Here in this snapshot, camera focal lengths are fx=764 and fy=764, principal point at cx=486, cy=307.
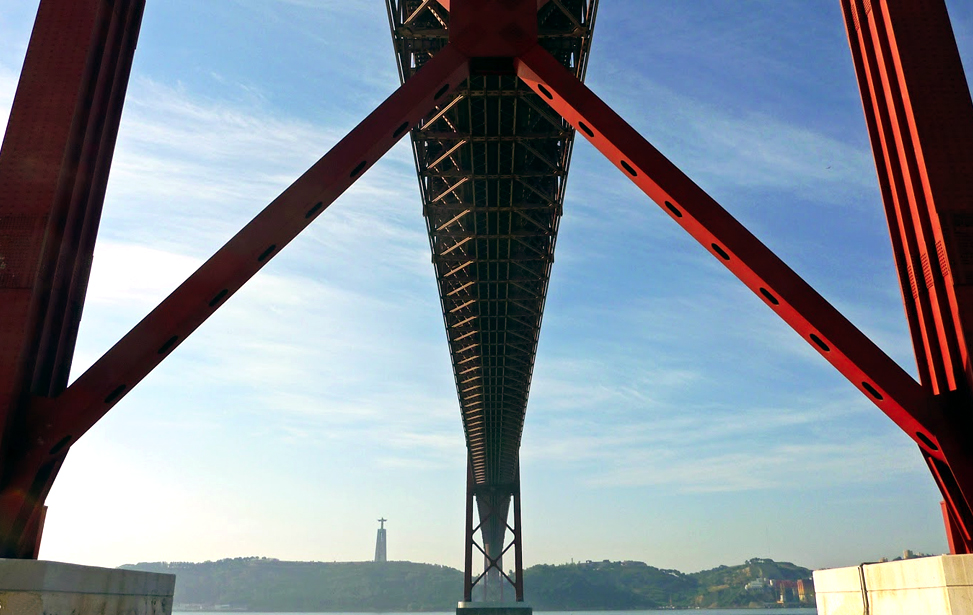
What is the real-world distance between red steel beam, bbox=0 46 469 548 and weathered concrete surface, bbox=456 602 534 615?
45447mm

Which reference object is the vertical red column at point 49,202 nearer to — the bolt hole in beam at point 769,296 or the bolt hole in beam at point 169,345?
the bolt hole in beam at point 169,345

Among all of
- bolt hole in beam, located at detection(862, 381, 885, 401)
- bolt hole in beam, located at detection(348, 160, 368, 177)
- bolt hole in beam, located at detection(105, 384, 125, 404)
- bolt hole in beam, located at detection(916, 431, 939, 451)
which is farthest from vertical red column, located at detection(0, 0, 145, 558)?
bolt hole in beam, located at detection(916, 431, 939, 451)

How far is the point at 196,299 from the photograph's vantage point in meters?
Answer: 8.34

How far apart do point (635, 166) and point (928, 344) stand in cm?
382

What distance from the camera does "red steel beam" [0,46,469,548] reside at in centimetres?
796

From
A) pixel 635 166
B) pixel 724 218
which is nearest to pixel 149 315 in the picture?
pixel 635 166

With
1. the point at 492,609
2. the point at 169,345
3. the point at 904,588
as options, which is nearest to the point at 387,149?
the point at 169,345

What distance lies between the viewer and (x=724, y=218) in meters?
8.59

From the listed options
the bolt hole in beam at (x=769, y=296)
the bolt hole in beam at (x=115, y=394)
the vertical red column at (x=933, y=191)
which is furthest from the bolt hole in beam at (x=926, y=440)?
the bolt hole in beam at (x=115, y=394)

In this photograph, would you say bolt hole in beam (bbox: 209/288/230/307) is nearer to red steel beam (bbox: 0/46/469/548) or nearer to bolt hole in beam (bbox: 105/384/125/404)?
red steel beam (bbox: 0/46/469/548)

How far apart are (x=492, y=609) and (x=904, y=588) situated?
4573cm

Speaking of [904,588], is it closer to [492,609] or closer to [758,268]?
[758,268]

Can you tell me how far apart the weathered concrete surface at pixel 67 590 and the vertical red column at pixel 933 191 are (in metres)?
8.66

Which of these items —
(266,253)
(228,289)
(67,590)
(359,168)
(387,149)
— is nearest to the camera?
(67,590)
